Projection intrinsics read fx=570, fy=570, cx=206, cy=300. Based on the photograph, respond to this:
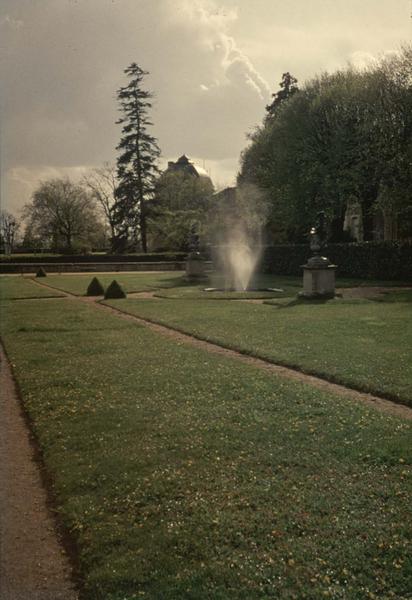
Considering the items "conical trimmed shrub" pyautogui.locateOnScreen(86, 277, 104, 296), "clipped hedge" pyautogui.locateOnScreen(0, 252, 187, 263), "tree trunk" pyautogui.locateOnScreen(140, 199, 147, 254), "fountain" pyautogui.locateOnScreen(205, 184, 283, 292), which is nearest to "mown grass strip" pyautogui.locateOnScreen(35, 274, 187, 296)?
"conical trimmed shrub" pyautogui.locateOnScreen(86, 277, 104, 296)

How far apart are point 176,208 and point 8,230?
114ft

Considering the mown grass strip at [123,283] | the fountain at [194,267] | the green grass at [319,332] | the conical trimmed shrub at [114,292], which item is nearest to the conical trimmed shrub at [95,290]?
the mown grass strip at [123,283]

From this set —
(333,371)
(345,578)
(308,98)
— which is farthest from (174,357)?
(308,98)

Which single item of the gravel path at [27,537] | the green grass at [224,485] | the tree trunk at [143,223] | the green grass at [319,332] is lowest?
the gravel path at [27,537]

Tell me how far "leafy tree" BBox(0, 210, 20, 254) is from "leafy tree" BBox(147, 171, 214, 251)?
28188 mm

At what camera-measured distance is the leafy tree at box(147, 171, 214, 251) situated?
58.9m

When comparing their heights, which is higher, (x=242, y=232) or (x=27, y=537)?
(x=242, y=232)

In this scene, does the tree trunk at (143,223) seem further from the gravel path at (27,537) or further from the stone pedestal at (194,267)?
Result: the gravel path at (27,537)

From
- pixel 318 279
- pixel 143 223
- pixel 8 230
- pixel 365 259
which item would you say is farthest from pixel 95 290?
pixel 8 230

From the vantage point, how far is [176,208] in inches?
2527

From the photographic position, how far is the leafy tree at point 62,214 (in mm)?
70188

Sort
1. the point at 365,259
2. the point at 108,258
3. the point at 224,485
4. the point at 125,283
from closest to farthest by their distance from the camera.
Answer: the point at 224,485
the point at 125,283
the point at 365,259
the point at 108,258

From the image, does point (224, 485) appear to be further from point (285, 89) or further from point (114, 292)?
point (285, 89)

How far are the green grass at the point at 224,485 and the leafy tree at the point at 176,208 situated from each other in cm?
4950
